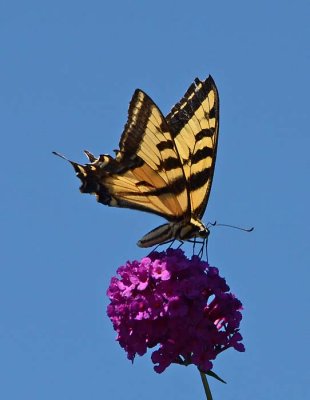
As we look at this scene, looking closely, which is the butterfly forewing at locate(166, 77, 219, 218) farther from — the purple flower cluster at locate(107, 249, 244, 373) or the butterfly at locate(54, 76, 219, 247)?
the purple flower cluster at locate(107, 249, 244, 373)

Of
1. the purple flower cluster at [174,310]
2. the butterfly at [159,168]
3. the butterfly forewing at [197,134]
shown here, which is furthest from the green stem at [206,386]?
the butterfly forewing at [197,134]

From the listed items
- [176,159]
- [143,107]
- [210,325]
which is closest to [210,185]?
[176,159]

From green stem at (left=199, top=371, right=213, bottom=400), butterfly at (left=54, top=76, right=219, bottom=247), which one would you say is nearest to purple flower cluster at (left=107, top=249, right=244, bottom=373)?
green stem at (left=199, top=371, right=213, bottom=400)

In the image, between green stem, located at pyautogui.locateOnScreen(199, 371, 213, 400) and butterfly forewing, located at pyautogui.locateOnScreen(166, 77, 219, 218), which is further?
butterfly forewing, located at pyautogui.locateOnScreen(166, 77, 219, 218)

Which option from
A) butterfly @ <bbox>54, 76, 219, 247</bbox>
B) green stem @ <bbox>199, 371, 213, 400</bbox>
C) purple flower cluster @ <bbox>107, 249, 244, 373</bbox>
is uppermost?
butterfly @ <bbox>54, 76, 219, 247</bbox>

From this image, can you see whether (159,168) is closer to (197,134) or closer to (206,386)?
(197,134)

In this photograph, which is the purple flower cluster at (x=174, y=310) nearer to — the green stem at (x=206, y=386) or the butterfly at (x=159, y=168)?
the green stem at (x=206, y=386)

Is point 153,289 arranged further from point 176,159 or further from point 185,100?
point 185,100
